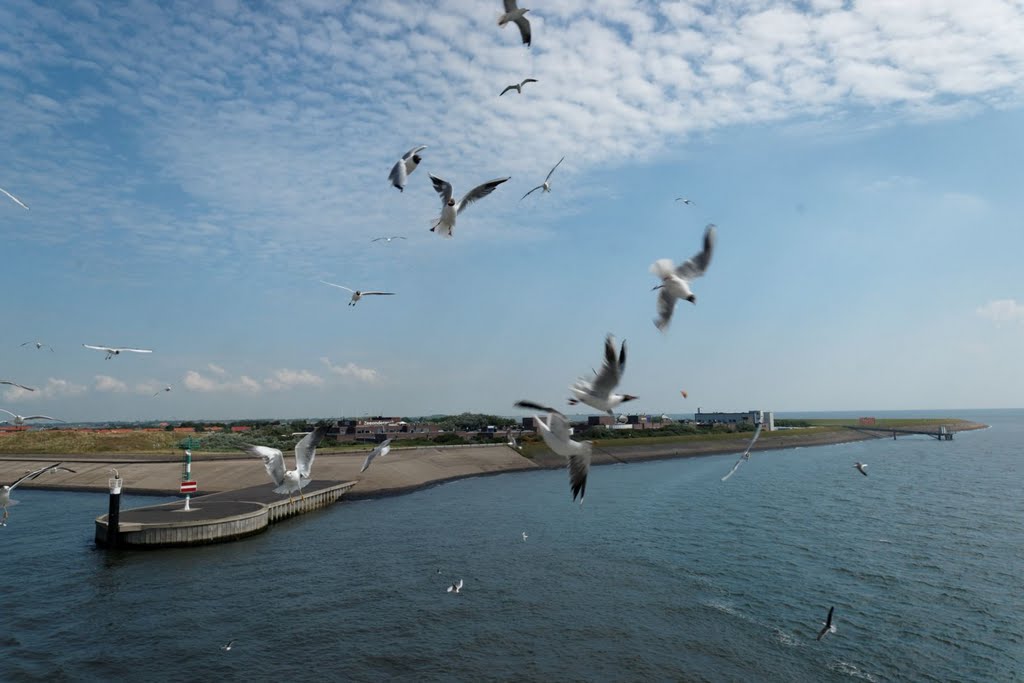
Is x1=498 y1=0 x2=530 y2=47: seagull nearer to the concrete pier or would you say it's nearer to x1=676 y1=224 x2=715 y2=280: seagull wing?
x1=676 y1=224 x2=715 y2=280: seagull wing

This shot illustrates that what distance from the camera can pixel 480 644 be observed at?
68.4 ft

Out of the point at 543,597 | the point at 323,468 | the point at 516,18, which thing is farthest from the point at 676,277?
the point at 323,468

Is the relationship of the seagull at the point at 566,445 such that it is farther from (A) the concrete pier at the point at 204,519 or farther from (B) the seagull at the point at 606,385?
A: (A) the concrete pier at the point at 204,519

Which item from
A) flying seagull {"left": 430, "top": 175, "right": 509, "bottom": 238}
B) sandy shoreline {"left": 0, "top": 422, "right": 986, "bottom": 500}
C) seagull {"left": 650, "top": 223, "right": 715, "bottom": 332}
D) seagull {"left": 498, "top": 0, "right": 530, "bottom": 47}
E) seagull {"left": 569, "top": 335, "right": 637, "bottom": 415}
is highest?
seagull {"left": 498, "top": 0, "right": 530, "bottom": 47}

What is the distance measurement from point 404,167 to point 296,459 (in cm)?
560

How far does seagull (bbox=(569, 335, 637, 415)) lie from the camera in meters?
7.53

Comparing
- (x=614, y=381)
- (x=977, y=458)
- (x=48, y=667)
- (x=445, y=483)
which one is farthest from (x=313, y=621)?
(x=977, y=458)

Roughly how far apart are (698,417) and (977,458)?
8991cm

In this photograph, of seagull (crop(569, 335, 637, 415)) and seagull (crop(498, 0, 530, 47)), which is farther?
seagull (crop(498, 0, 530, 47))

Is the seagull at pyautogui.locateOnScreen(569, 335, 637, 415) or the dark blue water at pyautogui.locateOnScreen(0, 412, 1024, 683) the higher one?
the seagull at pyautogui.locateOnScreen(569, 335, 637, 415)

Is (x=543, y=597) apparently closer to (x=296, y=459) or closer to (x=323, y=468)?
(x=296, y=459)

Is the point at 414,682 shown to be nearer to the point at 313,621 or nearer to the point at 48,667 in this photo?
the point at 313,621

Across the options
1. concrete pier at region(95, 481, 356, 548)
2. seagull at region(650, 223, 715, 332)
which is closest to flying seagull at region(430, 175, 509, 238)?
seagull at region(650, 223, 715, 332)

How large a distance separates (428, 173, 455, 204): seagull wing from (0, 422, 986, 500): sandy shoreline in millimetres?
46286
